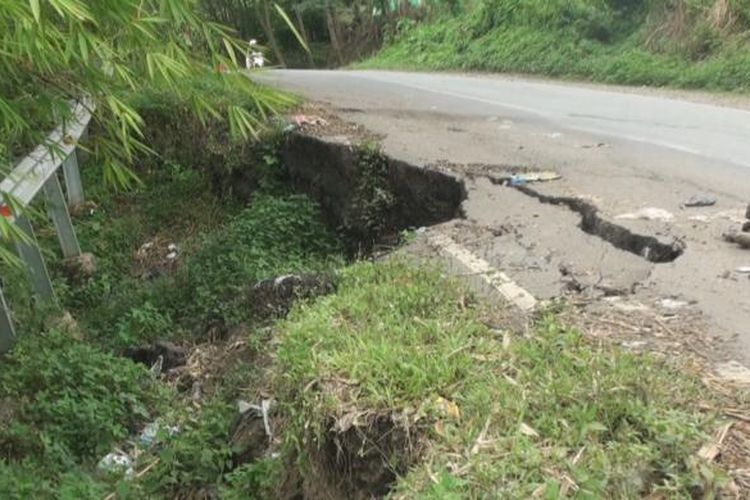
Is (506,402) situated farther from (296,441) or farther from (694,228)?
(694,228)

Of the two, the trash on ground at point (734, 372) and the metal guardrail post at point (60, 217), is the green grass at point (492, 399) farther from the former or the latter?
the metal guardrail post at point (60, 217)

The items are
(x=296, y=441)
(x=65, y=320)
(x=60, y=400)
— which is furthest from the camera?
(x=65, y=320)

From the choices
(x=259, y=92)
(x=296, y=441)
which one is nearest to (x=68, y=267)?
(x=259, y=92)

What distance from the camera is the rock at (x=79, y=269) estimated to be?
25.7ft

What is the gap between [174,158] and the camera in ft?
31.0

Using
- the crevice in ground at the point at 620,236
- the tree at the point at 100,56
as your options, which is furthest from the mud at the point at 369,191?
the tree at the point at 100,56

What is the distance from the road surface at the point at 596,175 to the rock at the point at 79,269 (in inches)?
118

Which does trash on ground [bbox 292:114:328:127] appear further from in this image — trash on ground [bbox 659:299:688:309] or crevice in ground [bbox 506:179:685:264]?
trash on ground [bbox 659:299:688:309]

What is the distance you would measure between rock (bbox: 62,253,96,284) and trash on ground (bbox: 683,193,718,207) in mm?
5234

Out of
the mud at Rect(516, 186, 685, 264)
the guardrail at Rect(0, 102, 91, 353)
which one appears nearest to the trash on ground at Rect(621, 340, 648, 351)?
the mud at Rect(516, 186, 685, 264)

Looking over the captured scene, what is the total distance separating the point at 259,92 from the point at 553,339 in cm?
160

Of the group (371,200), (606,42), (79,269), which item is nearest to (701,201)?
(371,200)

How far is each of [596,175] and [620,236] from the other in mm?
1690

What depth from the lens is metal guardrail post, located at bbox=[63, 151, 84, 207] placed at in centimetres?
871
